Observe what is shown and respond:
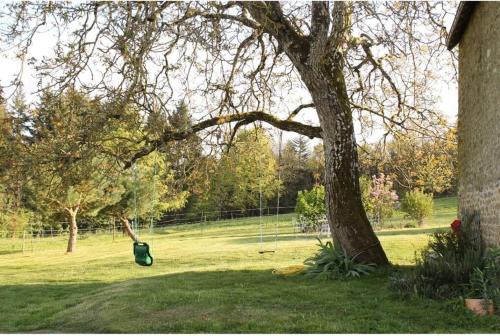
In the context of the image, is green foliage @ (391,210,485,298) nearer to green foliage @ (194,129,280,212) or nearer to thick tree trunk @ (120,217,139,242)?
thick tree trunk @ (120,217,139,242)

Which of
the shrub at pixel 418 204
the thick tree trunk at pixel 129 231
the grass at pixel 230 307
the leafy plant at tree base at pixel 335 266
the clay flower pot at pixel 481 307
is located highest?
the shrub at pixel 418 204

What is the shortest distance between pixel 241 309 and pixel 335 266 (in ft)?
11.0

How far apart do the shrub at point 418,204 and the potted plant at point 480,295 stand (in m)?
21.6

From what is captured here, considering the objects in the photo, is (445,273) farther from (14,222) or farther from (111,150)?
(14,222)

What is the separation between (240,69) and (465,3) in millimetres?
4690

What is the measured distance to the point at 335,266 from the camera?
10.7 m

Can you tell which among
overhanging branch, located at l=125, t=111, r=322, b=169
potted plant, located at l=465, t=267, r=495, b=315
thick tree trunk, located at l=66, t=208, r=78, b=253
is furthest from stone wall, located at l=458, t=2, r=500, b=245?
thick tree trunk, located at l=66, t=208, r=78, b=253

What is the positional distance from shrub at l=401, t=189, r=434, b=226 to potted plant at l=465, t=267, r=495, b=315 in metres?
21.6

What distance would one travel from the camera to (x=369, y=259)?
10906 millimetres

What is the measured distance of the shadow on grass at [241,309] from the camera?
6777mm

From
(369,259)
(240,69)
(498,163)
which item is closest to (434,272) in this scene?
(498,163)

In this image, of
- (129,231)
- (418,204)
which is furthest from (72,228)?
(418,204)

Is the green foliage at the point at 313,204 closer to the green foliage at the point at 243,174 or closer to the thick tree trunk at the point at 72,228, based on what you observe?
the green foliage at the point at 243,174

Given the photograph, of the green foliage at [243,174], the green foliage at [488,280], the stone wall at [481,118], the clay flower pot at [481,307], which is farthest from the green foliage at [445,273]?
the green foliage at [243,174]
